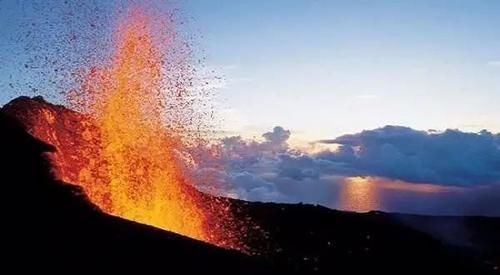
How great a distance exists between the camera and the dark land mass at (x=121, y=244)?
28.3 m

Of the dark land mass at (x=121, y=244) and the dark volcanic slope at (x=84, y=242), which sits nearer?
the dark volcanic slope at (x=84, y=242)

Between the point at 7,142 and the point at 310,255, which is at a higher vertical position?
the point at 7,142

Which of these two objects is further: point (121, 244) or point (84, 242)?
point (121, 244)

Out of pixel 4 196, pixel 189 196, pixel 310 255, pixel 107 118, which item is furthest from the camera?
pixel 189 196

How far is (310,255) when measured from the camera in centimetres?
4759

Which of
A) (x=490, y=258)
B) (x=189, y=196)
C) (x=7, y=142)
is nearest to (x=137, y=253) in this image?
(x=7, y=142)

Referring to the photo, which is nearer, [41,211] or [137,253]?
[137,253]

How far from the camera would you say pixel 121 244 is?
29000 millimetres

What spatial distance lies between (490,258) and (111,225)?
1886 inches

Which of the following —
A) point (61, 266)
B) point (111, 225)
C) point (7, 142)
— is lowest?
point (61, 266)

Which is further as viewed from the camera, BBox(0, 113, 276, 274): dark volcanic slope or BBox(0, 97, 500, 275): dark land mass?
BBox(0, 97, 500, 275): dark land mass

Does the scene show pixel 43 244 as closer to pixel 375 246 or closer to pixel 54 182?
pixel 54 182

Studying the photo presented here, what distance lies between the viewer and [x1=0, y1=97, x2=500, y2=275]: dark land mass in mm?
28297

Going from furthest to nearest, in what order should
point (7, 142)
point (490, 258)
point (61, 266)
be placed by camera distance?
point (490, 258) < point (7, 142) < point (61, 266)
